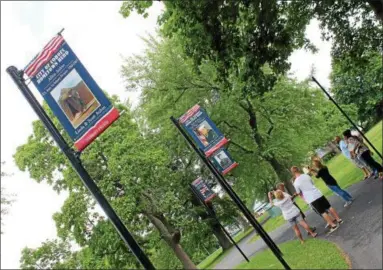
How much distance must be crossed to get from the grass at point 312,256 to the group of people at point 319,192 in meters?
0.55

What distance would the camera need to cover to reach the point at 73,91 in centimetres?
724

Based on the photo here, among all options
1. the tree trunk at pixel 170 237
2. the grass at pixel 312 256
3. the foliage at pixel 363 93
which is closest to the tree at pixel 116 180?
the tree trunk at pixel 170 237

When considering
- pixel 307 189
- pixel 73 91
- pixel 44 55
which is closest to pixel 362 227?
pixel 307 189

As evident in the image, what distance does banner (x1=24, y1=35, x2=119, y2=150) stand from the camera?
7109mm

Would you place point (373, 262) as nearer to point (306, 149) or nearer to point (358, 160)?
point (358, 160)

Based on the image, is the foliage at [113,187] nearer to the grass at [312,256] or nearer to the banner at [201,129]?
the banner at [201,129]

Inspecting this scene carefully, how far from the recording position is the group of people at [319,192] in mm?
12414

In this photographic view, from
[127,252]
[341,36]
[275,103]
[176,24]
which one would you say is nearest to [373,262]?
[176,24]

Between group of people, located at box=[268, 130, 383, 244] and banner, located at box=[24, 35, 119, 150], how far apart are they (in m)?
7.22

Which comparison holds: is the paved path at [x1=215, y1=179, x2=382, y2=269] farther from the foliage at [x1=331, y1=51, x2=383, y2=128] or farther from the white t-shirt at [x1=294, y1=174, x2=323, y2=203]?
the foliage at [x1=331, y1=51, x2=383, y2=128]

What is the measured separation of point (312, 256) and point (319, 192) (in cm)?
213

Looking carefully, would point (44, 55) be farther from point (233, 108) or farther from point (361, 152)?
point (233, 108)

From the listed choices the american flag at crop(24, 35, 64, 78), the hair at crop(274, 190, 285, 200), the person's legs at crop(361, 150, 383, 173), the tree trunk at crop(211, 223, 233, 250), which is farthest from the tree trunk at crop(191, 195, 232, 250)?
the american flag at crop(24, 35, 64, 78)

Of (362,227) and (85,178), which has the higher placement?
(85,178)
